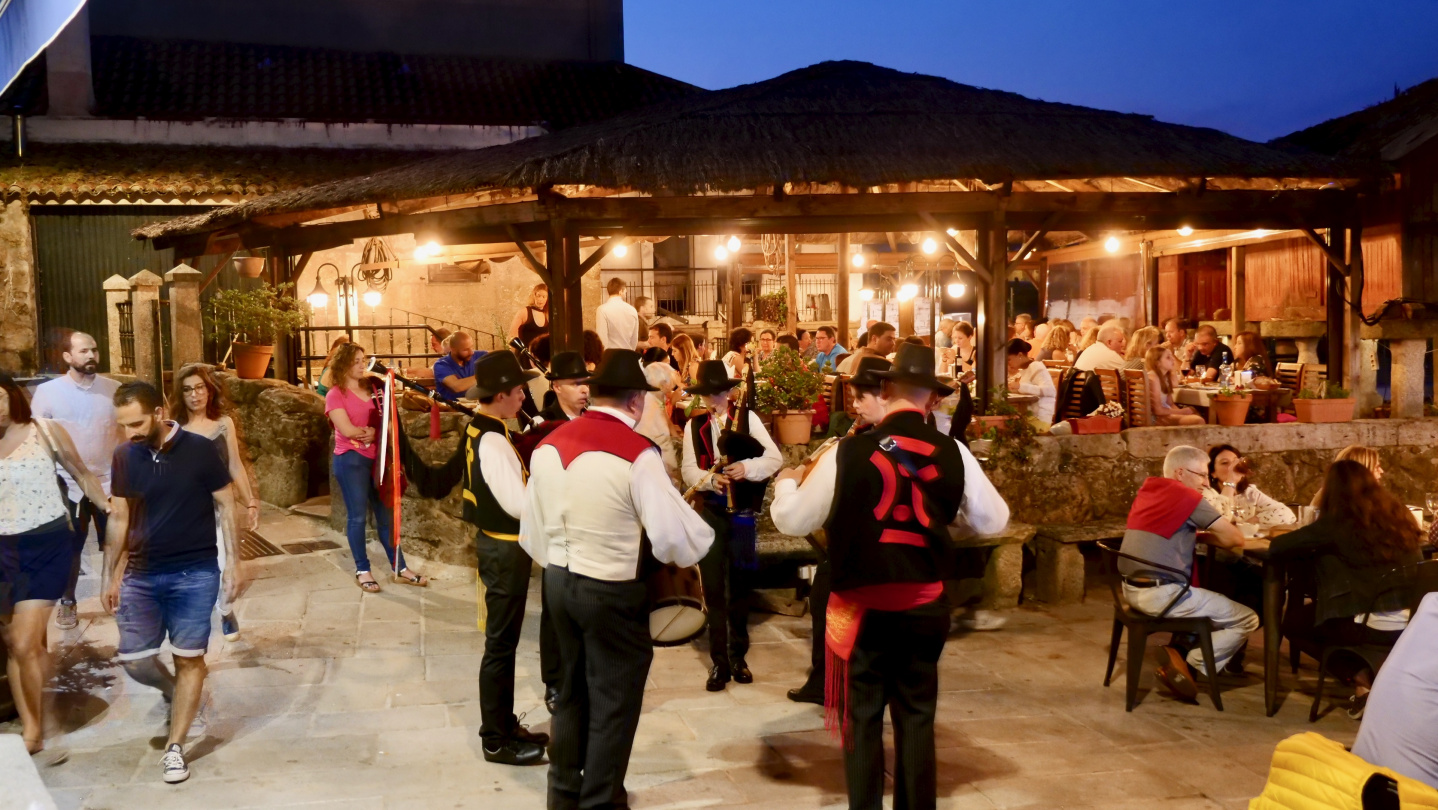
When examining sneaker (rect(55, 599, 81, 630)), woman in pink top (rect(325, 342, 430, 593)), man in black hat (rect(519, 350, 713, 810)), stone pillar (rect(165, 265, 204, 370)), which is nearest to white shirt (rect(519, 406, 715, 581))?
man in black hat (rect(519, 350, 713, 810))

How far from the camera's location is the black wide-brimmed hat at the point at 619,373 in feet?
15.1

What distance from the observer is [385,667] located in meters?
6.98

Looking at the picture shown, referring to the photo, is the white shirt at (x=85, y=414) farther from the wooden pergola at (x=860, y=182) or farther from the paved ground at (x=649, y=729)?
the wooden pergola at (x=860, y=182)

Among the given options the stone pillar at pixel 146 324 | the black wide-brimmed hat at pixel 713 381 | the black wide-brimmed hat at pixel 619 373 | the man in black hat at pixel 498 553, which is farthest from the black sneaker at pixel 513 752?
the stone pillar at pixel 146 324

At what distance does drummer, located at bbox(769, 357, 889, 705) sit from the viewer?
4488 millimetres

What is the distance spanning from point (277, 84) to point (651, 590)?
1782 cm

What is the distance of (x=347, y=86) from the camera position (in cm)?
2030

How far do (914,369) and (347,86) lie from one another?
1800 cm

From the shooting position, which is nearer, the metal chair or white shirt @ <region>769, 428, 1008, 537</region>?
white shirt @ <region>769, 428, 1008, 537</region>

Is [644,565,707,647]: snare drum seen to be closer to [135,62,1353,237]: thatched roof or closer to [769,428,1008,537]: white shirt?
[769,428,1008,537]: white shirt

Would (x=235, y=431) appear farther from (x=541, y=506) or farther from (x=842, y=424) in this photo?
(x=842, y=424)

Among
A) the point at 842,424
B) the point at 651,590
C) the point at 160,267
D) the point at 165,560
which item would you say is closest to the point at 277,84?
the point at 160,267

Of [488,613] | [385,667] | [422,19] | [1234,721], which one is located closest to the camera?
[488,613]

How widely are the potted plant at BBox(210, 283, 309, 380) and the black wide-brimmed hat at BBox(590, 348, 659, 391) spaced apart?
8294 millimetres
